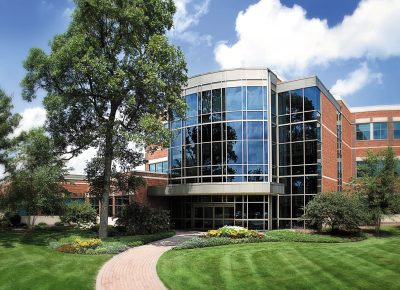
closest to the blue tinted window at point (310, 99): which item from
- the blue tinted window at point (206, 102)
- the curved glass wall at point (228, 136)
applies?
the curved glass wall at point (228, 136)

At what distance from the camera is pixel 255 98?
32438 mm

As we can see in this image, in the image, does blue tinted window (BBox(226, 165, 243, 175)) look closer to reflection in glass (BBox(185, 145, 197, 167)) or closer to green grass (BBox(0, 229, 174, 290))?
reflection in glass (BBox(185, 145, 197, 167))

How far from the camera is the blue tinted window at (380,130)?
159ft

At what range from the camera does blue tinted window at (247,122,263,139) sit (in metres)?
31.8

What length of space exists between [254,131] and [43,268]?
64.5 ft

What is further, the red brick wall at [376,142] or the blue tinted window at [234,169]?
the red brick wall at [376,142]

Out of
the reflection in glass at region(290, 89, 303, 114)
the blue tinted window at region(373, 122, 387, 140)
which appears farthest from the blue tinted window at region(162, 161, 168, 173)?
the blue tinted window at region(373, 122, 387, 140)

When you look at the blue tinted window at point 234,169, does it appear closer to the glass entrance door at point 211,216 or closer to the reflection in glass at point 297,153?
the glass entrance door at point 211,216

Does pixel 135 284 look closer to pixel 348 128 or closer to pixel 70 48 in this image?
pixel 70 48

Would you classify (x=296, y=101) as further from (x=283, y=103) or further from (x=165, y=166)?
(x=165, y=166)

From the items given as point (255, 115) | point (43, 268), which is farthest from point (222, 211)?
point (43, 268)

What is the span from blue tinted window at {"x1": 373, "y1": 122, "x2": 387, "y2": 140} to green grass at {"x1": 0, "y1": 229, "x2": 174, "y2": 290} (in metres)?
39.4

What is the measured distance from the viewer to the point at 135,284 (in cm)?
1492

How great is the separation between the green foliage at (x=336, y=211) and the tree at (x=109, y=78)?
38.9 feet
